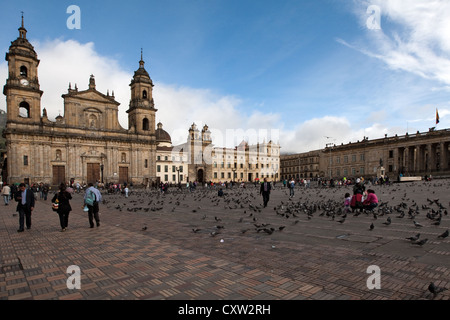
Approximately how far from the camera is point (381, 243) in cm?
592

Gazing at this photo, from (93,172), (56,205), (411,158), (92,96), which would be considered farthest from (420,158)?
(92,96)

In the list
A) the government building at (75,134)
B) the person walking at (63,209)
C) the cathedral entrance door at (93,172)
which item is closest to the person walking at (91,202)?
the person walking at (63,209)

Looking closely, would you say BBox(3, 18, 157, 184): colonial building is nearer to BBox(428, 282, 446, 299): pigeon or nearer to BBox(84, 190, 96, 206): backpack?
BBox(84, 190, 96, 206): backpack

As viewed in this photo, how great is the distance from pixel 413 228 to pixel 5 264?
9.94 metres

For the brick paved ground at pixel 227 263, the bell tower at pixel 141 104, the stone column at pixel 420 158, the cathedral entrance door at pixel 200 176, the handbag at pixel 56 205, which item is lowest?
the cathedral entrance door at pixel 200 176

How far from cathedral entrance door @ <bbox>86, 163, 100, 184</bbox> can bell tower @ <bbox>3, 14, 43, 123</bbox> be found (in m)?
10.3

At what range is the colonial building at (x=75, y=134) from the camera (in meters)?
38.2

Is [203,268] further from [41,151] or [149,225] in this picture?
[41,151]

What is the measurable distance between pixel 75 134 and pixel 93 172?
691 cm

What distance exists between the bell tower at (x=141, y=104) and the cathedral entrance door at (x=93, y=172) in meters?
9.17

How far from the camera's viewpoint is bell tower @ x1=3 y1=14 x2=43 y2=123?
3816 centimetres

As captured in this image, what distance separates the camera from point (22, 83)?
3897 centimetres

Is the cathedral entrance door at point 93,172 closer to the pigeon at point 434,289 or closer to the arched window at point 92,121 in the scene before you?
the arched window at point 92,121
